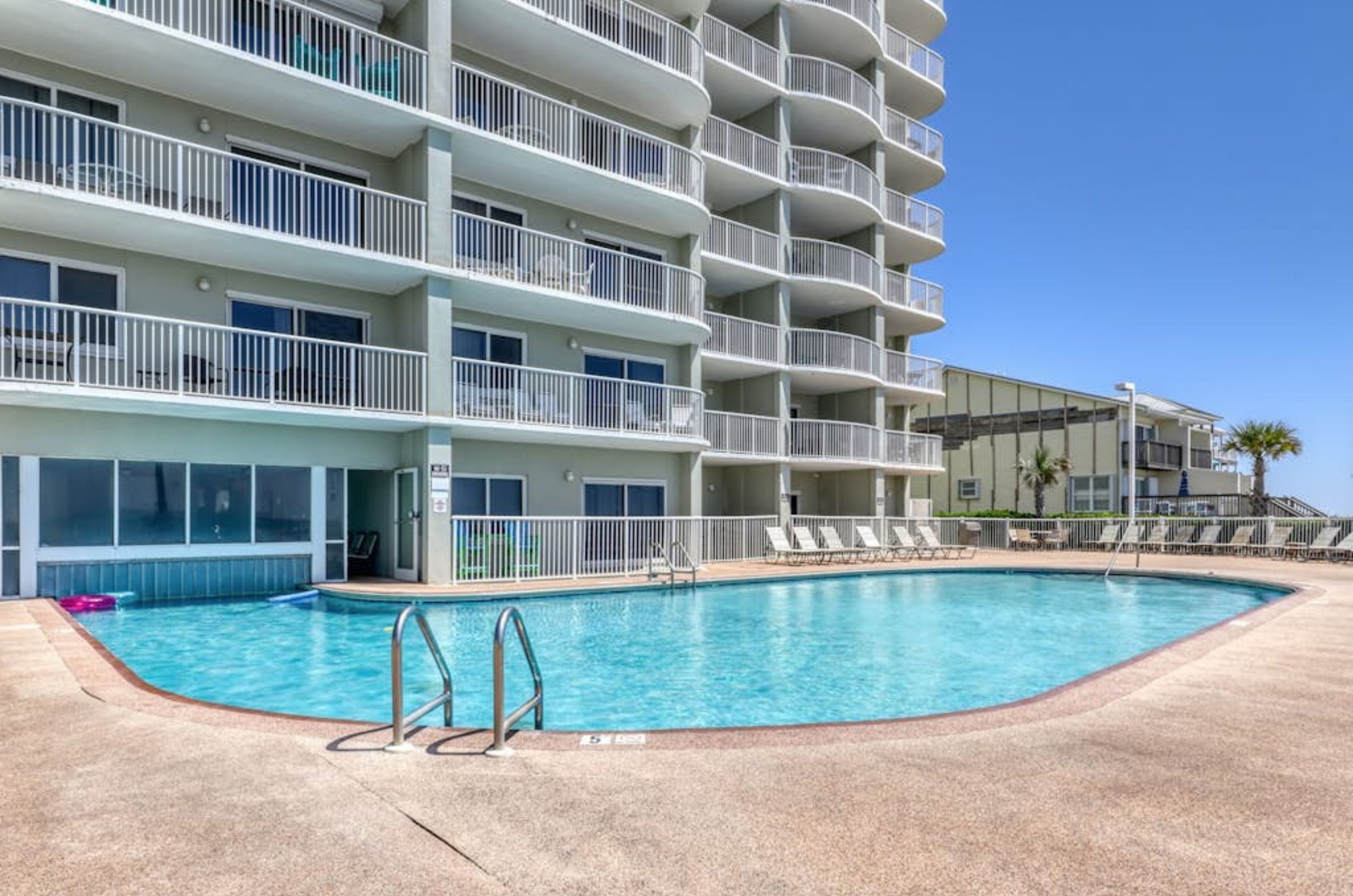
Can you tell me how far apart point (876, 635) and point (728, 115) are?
1713 centimetres

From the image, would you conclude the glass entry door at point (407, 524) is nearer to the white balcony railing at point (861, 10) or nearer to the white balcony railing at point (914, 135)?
the white balcony railing at point (861, 10)

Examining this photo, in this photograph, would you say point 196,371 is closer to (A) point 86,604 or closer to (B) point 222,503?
(B) point 222,503

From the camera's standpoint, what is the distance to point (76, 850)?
3.12 metres

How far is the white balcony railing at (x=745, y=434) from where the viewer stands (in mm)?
20000

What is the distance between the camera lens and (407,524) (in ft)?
46.7

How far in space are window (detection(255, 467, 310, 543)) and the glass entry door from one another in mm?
1516

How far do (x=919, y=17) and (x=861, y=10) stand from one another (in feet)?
16.6

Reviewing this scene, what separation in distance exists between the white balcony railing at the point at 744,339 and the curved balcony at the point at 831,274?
1.83 meters

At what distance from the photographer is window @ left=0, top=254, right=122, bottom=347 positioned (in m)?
11.2

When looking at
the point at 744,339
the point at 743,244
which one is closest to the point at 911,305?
the point at 743,244

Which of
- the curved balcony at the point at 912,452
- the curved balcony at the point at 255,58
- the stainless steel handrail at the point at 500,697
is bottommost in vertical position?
the stainless steel handrail at the point at 500,697

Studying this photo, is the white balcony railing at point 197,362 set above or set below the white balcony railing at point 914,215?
below

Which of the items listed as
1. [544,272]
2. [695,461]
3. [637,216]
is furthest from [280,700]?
[637,216]

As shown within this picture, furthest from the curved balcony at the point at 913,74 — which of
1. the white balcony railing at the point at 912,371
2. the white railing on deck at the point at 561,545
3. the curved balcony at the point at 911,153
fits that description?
the white railing on deck at the point at 561,545
